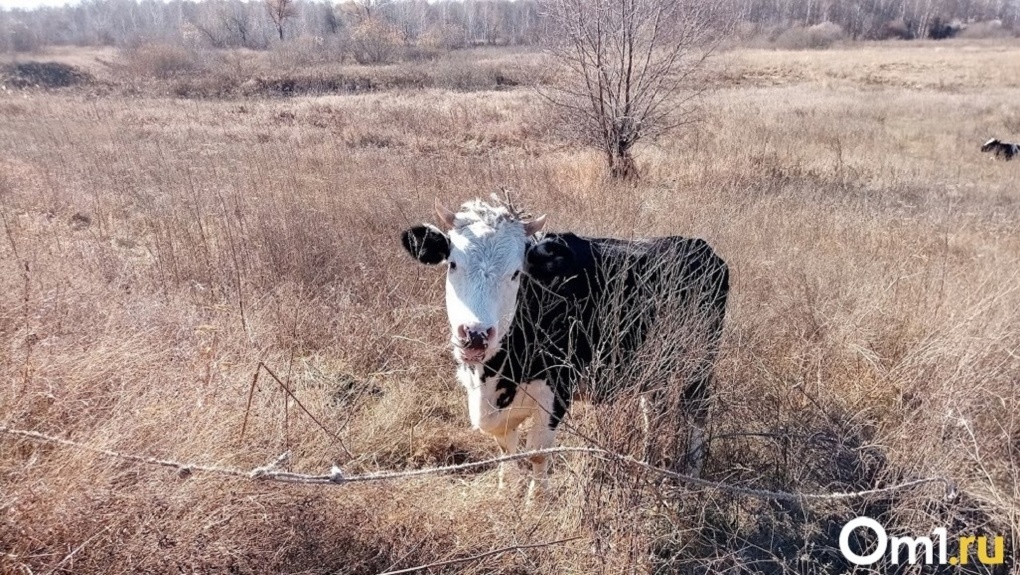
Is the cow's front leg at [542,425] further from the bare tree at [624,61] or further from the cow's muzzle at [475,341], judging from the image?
the bare tree at [624,61]

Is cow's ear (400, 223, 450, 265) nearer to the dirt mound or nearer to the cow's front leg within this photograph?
the cow's front leg

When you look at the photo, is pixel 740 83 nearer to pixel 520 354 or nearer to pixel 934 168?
pixel 934 168

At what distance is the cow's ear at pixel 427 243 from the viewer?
3242 millimetres

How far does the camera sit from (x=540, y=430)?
341 cm

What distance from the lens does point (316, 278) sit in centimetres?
537

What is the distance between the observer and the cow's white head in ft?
9.23

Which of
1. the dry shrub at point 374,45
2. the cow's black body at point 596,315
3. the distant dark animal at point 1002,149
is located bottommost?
the distant dark animal at point 1002,149

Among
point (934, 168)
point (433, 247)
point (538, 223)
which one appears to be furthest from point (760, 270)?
point (934, 168)

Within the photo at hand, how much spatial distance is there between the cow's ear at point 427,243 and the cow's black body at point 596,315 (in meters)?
0.46

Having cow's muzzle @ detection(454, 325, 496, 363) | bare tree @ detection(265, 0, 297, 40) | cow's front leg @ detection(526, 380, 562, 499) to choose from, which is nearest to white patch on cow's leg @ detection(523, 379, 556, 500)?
Answer: cow's front leg @ detection(526, 380, 562, 499)

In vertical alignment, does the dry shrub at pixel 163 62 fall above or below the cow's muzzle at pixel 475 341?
above
